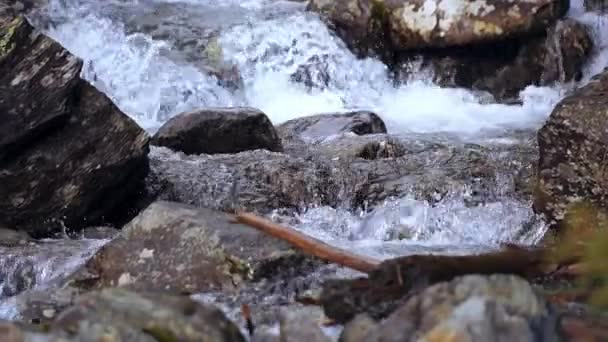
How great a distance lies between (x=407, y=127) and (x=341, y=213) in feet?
13.9

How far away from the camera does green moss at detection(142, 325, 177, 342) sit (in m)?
2.66

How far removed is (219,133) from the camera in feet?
27.7

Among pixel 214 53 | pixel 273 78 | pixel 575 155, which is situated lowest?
pixel 273 78

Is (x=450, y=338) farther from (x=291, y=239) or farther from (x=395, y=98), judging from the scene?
(x=395, y=98)

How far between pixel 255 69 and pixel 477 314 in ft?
35.0

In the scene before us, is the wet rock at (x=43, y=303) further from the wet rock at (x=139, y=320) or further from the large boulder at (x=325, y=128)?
the large boulder at (x=325, y=128)

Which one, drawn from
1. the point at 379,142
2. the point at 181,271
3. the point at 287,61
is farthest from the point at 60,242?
the point at 287,61

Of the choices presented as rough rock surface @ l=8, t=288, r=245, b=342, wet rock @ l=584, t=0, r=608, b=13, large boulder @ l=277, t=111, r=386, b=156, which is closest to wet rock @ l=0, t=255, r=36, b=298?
rough rock surface @ l=8, t=288, r=245, b=342

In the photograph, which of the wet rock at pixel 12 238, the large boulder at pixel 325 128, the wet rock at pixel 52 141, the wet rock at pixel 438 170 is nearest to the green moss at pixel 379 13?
the large boulder at pixel 325 128

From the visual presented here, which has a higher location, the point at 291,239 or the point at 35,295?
the point at 291,239

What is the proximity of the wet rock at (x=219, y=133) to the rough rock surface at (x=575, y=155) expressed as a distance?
314 centimetres

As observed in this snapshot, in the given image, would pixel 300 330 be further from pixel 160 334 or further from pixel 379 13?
pixel 379 13

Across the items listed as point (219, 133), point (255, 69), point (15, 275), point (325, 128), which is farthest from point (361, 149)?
point (255, 69)

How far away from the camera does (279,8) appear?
1473 cm
